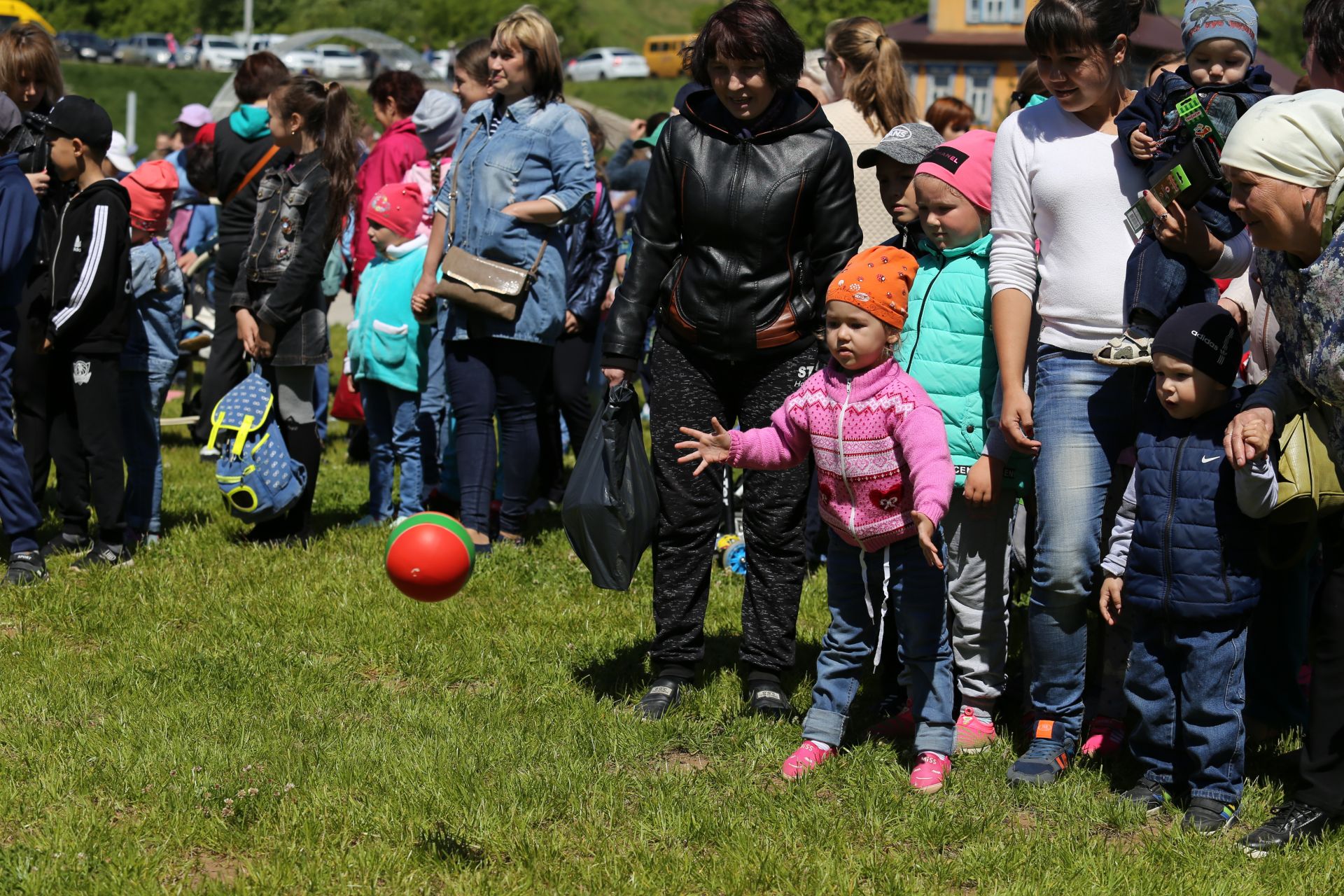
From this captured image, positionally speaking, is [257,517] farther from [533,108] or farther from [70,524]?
[533,108]

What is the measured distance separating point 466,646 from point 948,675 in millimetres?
2206

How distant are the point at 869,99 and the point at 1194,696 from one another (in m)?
3.63

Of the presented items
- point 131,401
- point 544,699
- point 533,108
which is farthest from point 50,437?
point 544,699

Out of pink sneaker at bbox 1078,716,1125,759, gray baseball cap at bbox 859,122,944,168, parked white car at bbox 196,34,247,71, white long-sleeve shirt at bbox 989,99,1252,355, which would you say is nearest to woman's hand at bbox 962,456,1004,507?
white long-sleeve shirt at bbox 989,99,1252,355

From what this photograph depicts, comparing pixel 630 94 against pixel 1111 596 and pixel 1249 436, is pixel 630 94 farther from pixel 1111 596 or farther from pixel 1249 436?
pixel 1249 436

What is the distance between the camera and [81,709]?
530 centimetres

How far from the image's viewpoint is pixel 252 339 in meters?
7.88

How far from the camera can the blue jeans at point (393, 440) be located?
8359mm

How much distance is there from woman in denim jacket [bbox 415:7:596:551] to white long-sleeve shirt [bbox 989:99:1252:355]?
125 inches

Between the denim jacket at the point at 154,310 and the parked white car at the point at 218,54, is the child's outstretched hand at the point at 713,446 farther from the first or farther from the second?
the parked white car at the point at 218,54

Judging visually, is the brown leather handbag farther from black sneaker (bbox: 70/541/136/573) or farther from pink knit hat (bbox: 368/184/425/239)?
black sneaker (bbox: 70/541/136/573)

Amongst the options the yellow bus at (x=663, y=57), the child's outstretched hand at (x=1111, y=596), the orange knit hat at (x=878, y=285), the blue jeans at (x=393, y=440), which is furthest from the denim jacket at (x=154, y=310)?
the yellow bus at (x=663, y=57)

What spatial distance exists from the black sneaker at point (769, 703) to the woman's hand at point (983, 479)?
3.59ft

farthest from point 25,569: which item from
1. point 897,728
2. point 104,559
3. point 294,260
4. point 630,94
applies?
point 630,94
